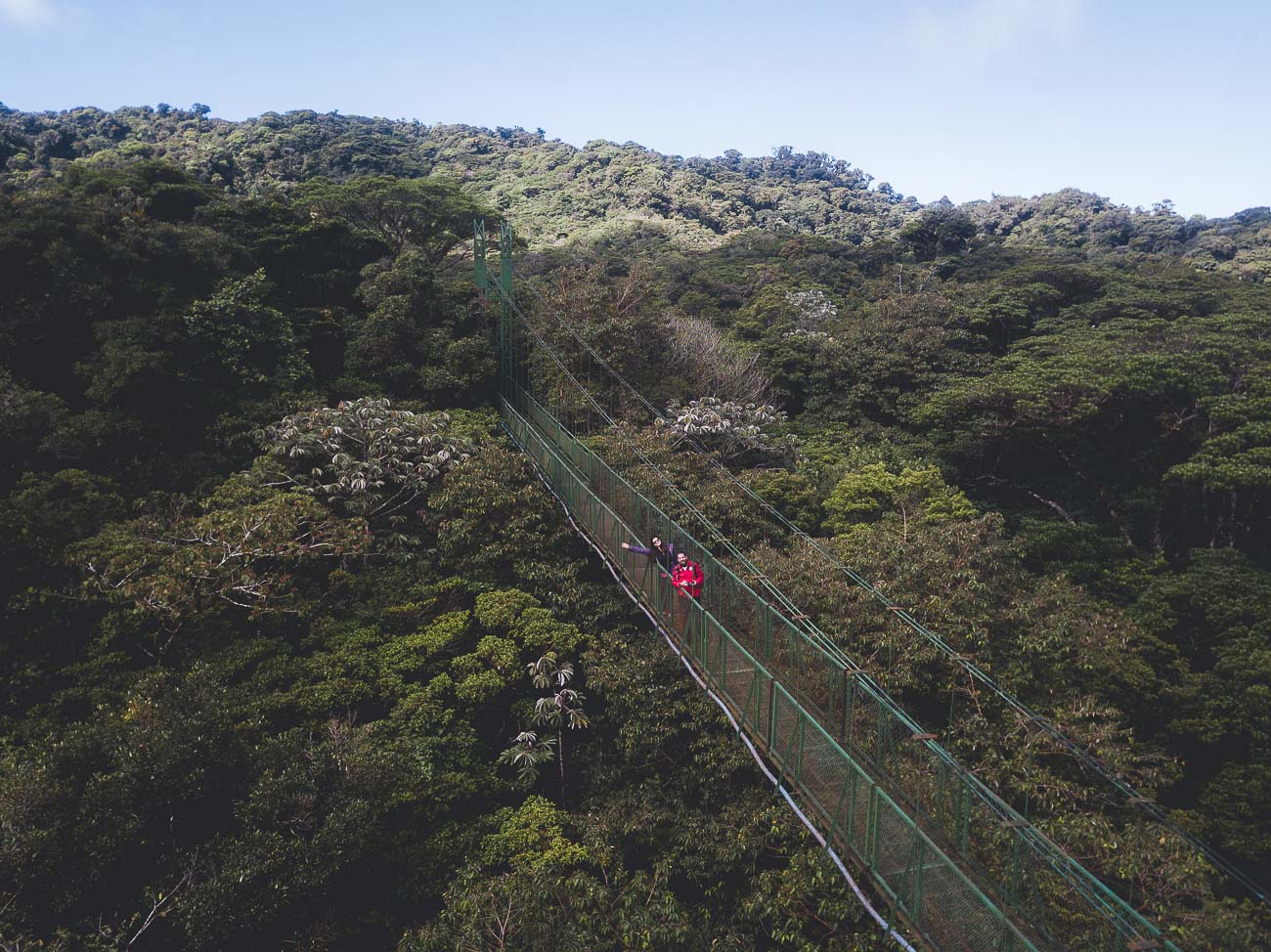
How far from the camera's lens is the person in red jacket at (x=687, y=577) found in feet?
27.4

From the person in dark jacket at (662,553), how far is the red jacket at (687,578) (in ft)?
0.36

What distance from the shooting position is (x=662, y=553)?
29.2ft

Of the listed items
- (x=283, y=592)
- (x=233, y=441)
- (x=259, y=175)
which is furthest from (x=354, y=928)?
(x=259, y=175)

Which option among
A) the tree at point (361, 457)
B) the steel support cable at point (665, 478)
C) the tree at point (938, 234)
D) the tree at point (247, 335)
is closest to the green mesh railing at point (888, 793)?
the steel support cable at point (665, 478)

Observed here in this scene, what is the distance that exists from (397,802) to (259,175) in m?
36.9

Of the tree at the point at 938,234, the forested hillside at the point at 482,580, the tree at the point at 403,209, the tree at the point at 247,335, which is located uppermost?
the tree at the point at 938,234

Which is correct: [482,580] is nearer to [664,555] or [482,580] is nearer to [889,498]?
[664,555]

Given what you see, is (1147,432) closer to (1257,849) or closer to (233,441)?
(1257,849)

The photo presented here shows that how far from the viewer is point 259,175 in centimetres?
3612

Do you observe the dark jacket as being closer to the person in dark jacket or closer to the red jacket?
the person in dark jacket

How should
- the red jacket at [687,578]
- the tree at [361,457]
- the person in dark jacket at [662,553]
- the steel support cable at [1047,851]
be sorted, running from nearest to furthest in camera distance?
1. the steel support cable at [1047,851]
2. the red jacket at [687,578]
3. the person in dark jacket at [662,553]
4. the tree at [361,457]

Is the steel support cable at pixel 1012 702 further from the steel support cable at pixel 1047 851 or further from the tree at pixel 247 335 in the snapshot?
the tree at pixel 247 335

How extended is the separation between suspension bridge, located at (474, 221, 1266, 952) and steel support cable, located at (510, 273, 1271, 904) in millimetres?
71

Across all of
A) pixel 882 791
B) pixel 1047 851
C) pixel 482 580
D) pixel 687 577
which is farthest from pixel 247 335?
pixel 1047 851
